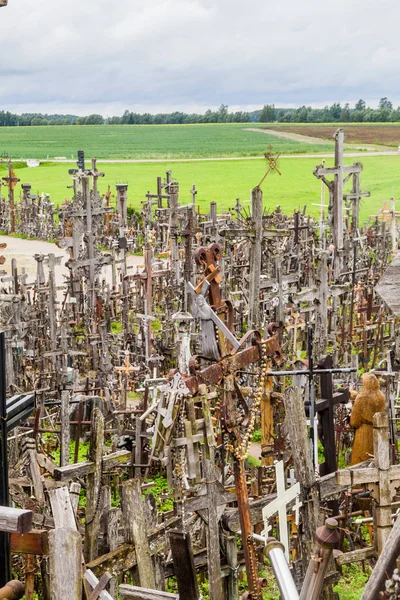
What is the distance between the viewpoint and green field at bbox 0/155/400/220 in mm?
41125

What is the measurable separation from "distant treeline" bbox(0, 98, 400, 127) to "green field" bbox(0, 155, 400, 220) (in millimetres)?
42403

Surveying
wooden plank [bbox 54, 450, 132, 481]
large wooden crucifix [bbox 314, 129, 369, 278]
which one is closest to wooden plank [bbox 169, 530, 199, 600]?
wooden plank [bbox 54, 450, 132, 481]

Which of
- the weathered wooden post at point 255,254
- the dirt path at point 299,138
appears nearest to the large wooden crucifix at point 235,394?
the weathered wooden post at point 255,254

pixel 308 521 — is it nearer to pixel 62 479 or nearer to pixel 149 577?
pixel 149 577

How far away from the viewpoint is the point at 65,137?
4523 inches

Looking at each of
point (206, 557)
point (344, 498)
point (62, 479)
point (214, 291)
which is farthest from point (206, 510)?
point (344, 498)

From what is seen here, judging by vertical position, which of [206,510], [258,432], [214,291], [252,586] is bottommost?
[258,432]

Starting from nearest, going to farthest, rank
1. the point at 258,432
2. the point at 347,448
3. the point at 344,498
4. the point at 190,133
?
the point at 344,498 < the point at 347,448 < the point at 258,432 < the point at 190,133

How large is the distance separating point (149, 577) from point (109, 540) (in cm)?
48

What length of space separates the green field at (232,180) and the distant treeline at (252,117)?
42403 mm

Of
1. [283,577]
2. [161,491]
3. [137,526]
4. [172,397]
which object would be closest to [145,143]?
[161,491]

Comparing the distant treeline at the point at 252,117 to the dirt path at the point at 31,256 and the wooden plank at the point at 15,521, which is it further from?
the wooden plank at the point at 15,521

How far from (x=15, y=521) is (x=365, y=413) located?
4.57 meters

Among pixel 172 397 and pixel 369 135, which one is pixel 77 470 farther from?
pixel 369 135
